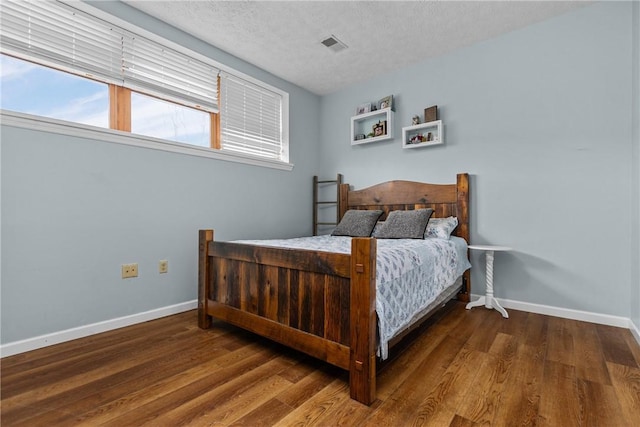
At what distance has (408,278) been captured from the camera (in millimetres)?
1765

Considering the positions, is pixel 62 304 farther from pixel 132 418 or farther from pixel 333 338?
pixel 333 338

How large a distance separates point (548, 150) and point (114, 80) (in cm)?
357

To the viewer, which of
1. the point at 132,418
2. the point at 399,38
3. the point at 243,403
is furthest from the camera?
the point at 399,38

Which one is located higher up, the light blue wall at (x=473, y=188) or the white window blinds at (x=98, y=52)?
the white window blinds at (x=98, y=52)

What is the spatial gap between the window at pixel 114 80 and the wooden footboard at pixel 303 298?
1.17 metres

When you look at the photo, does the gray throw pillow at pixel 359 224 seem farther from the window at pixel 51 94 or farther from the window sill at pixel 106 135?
the window at pixel 51 94

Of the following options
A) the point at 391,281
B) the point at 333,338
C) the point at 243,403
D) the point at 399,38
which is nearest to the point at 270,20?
the point at 399,38

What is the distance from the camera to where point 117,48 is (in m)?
2.25

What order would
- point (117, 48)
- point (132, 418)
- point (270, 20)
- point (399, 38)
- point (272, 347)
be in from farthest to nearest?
point (399, 38) < point (270, 20) < point (117, 48) < point (272, 347) < point (132, 418)

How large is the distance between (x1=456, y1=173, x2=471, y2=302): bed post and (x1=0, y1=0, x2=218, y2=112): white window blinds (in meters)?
2.59

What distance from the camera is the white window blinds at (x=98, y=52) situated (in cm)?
185

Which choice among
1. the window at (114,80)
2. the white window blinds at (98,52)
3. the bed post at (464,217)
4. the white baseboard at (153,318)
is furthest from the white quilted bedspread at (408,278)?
the white window blinds at (98,52)

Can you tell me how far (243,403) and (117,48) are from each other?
261cm

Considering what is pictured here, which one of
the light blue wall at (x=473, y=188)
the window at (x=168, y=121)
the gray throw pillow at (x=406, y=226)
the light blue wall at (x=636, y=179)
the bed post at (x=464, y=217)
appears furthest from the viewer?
the bed post at (x=464, y=217)
